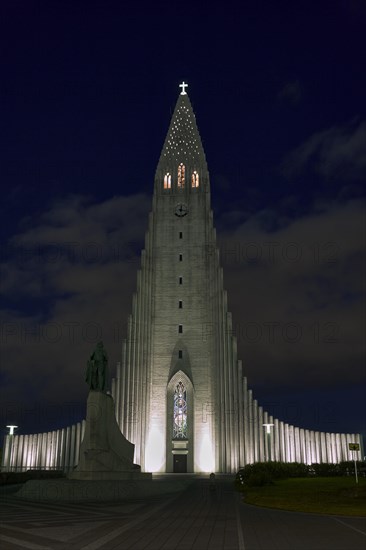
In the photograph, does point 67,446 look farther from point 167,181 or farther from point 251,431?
point 167,181

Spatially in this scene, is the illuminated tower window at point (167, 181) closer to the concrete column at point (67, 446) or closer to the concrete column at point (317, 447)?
the concrete column at point (67, 446)

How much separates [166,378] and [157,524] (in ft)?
107

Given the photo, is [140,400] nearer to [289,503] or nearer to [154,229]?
[154,229]

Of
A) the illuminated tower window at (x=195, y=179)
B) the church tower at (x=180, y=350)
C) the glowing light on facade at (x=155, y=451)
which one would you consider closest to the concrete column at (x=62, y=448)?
the church tower at (x=180, y=350)

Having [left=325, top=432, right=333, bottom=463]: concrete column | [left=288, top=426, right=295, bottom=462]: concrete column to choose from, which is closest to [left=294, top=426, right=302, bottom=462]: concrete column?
[left=288, top=426, right=295, bottom=462]: concrete column

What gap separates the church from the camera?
42.5 metres

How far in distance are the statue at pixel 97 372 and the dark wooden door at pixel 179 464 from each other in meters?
20.1

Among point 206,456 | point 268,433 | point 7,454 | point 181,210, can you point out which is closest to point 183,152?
point 181,210

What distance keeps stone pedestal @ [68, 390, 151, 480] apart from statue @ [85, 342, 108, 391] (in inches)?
16.6

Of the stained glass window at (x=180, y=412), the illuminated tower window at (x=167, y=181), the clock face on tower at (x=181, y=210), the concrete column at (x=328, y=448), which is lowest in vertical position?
the concrete column at (x=328, y=448)

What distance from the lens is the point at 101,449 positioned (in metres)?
24.2

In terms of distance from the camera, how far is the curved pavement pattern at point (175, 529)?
365 inches

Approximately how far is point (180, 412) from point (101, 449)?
20.6m

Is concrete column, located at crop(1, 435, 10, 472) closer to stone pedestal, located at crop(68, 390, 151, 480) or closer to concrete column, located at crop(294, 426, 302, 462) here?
stone pedestal, located at crop(68, 390, 151, 480)
